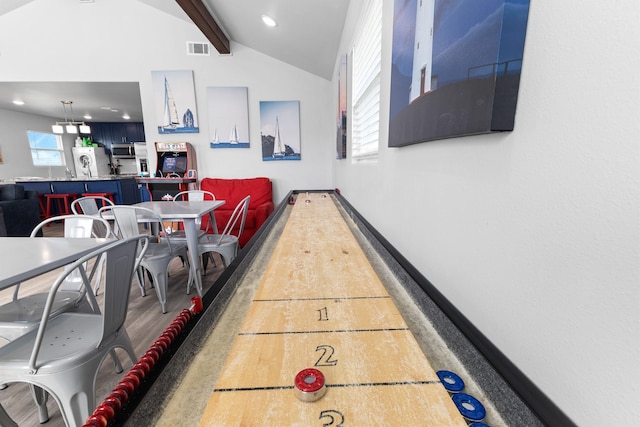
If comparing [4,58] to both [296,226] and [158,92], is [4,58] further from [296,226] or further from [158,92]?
[296,226]

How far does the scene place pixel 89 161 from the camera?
8.98 metres

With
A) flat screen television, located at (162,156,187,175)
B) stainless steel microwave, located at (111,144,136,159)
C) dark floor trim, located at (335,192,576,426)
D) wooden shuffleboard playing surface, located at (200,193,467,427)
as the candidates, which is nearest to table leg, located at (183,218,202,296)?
wooden shuffleboard playing surface, located at (200,193,467,427)

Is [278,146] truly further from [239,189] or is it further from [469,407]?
[469,407]

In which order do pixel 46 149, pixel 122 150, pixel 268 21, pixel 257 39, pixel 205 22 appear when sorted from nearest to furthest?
1. pixel 268 21
2. pixel 205 22
3. pixel 257 39
4. pixel 46 149
5. pixel 122 150

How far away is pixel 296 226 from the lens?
1691 mm

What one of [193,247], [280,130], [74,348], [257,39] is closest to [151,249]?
[193,247]

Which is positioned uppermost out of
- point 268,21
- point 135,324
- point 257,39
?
point 257,39

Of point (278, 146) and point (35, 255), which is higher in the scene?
point (278, 146)

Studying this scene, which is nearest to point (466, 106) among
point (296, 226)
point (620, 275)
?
point (620, 275)

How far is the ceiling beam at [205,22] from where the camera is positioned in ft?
10.5

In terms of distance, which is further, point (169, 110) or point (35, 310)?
point (169, 110)

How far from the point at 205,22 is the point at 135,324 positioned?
3.74 meters

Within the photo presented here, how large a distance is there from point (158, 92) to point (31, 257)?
172 inches

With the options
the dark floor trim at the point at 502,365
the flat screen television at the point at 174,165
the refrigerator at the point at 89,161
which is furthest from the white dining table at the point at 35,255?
the refrigerator at the point at 89,161
